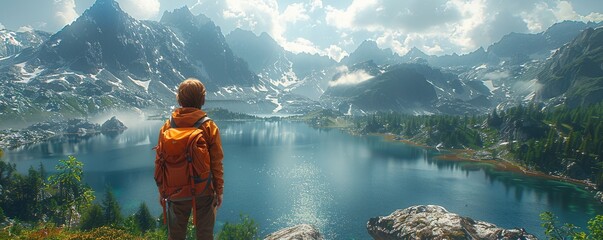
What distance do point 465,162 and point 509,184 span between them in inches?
1815

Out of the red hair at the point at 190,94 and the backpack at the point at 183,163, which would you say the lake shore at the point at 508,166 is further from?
the backpack at the point at 183,163

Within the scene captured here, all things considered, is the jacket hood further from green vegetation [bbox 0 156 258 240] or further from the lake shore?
the lake shore

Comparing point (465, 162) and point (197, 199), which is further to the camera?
point (465, 162)

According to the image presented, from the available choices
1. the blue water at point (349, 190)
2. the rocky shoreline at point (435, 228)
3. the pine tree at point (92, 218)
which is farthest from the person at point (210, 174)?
the blue water at point (349, 190)

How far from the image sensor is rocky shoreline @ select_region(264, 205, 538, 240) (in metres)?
53.1

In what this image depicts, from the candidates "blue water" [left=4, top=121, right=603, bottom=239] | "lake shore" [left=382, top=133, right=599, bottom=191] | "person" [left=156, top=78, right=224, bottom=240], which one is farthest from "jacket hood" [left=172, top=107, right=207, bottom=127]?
"lake shore" [left=382, top=133, right=599, bottom=191]

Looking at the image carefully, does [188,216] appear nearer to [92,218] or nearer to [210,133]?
[210,133]

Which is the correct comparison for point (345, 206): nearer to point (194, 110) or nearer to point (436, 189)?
point (436, 189)

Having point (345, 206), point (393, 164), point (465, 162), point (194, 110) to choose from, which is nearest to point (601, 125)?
point (465, 162)

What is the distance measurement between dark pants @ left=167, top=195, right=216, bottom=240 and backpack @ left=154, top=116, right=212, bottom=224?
28 centimetres

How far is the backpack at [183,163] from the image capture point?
7.57 m

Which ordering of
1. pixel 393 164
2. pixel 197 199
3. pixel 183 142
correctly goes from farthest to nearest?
pixel 393 164 → pixel 197 199 → pixel 183 142

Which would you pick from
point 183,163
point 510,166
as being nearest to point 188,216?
point 183,163

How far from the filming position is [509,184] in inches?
5192
